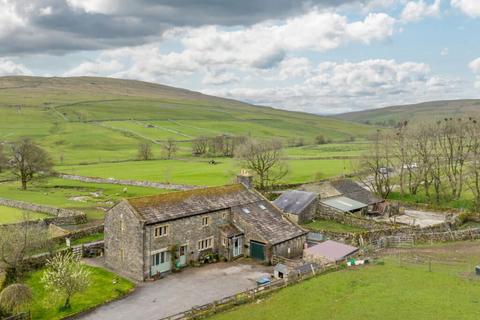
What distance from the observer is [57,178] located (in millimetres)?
95812

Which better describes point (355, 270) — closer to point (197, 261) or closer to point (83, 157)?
point (197, 261)

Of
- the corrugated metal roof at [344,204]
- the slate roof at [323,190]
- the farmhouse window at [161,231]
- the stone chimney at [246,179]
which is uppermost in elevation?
the stone chimney at [246,179]

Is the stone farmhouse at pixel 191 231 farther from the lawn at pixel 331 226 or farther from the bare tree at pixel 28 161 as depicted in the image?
the bare tree at pixel 28 161

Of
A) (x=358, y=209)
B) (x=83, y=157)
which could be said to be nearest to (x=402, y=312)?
(x=358, y=209)

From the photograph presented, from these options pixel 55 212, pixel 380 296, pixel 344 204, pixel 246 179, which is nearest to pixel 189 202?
pixel 246 179

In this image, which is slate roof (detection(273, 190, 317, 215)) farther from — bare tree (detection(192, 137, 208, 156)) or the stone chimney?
bare tree (detection(192, 137, 208, 156))

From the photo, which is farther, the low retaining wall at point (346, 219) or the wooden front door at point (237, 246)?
the low retaining wall at point (346, 219)

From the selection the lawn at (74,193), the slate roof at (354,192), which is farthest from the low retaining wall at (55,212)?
the slate roof at (354,192)

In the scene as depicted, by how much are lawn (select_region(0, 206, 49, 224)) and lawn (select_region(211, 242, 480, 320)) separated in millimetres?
37725

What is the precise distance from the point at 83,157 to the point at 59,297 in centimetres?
11528

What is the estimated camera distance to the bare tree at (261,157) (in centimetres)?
7269

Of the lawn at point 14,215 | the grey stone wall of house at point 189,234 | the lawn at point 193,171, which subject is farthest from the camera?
the lawn at point 193,171

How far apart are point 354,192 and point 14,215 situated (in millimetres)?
48395

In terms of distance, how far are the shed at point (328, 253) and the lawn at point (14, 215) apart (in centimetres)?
3609
